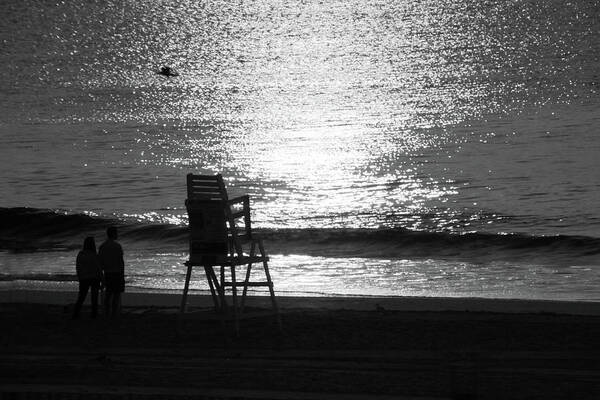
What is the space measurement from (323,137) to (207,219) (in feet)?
139

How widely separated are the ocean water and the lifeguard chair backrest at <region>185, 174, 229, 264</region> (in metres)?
6.03

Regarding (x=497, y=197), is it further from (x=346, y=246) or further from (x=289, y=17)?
(x=289, y=17)

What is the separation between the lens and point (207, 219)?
1210 cm

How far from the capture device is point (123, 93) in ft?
242

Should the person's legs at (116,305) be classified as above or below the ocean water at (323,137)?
below

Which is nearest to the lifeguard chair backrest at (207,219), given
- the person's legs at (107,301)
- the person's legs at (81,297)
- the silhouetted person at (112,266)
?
the silhouetted person at (112,266)

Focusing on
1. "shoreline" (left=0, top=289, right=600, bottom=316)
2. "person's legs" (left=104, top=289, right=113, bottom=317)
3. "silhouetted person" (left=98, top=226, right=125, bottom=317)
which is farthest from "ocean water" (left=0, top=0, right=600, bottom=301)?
"silhouetted person" (left=98, top=226, right=125, bottom=317)

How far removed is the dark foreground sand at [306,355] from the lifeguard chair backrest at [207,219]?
3.22 ft

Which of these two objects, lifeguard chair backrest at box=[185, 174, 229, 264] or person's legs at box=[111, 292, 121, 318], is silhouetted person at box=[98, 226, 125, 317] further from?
lifeguard chair backrest at box=[185, 174, 229, 264]

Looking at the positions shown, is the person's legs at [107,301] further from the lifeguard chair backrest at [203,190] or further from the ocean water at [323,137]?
the ocean water at [323,137]

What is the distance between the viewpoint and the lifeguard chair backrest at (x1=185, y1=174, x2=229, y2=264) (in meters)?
12.0

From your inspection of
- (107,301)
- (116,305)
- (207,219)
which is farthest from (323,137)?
(207,219)

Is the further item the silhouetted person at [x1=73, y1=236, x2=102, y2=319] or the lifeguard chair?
the silhouetted person at [x1=73, y1=236, x2=102, y2=319]

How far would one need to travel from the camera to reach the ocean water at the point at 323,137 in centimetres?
2492
